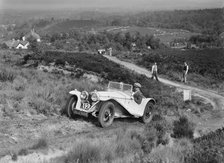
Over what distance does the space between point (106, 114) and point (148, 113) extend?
2.30 metres

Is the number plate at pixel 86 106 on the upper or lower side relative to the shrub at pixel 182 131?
upper

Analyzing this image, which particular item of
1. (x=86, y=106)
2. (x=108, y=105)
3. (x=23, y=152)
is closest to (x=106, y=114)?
(x=108, y=105)

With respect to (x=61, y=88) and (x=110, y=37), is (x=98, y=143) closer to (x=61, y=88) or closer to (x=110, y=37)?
(x=61, y=88)

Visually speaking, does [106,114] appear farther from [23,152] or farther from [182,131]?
[23,152]

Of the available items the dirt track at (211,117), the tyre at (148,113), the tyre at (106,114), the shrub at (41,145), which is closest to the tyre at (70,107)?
the tyre at (106,114)

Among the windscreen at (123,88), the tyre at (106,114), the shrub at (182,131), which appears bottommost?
the shrub at (182,131)

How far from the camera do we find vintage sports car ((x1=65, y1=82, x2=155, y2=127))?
10633 mm

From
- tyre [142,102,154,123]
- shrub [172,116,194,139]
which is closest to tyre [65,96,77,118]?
tyre [142,102,154,123]

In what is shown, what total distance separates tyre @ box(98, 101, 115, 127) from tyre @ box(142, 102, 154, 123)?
1822 mm

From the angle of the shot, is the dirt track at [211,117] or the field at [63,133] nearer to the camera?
the field at [63,133]

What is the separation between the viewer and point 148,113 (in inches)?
492

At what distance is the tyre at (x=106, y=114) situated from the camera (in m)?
10.4

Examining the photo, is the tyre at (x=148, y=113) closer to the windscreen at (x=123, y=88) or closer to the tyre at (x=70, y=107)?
the windscreen at (x=123, y=88)

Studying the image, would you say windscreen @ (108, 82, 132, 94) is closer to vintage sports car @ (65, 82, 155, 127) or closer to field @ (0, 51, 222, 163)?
vintage sports car @ (65, 82, 155, 127)
